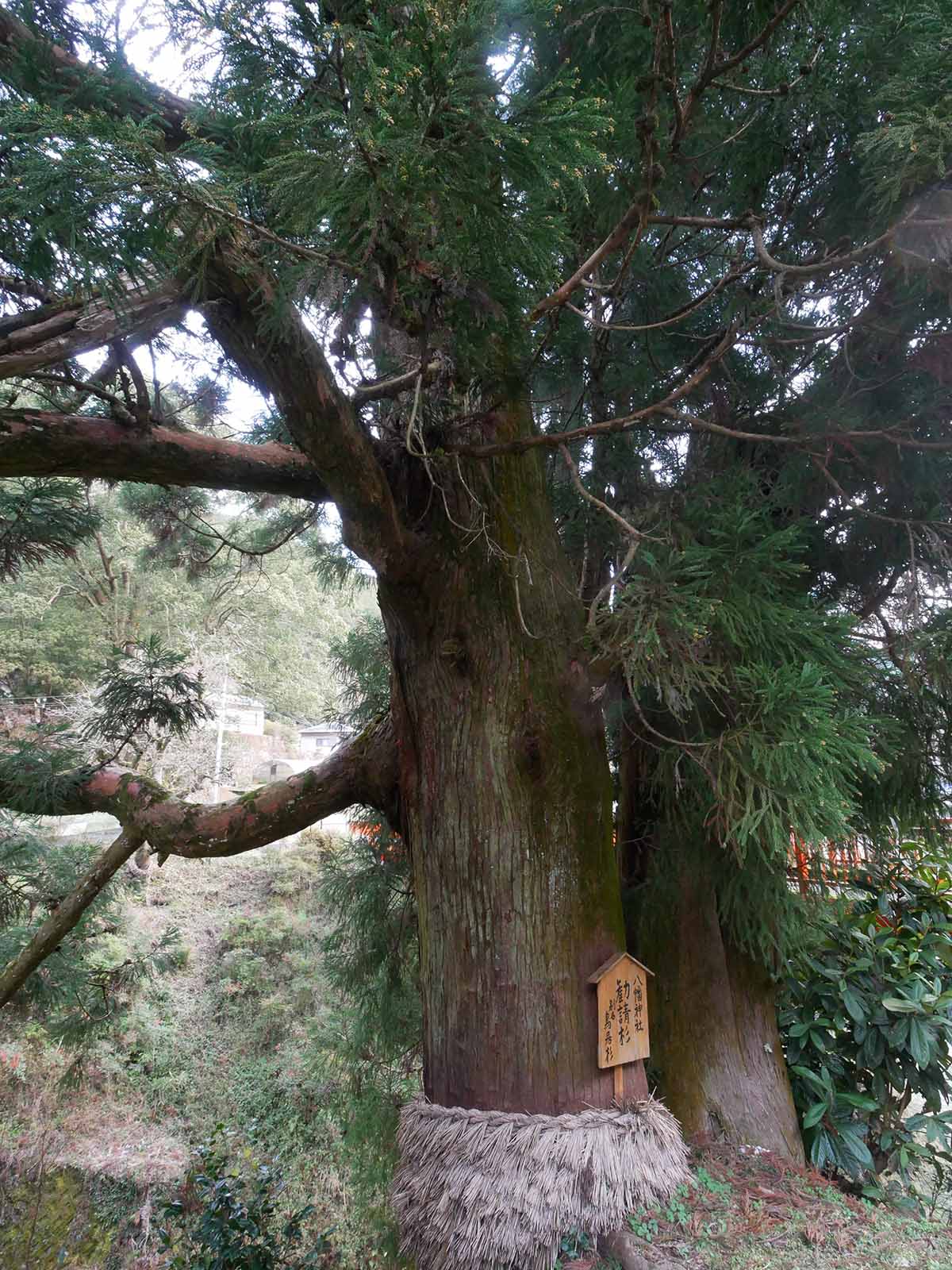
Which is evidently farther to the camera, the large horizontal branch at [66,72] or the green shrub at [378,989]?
the green shrub at [378,989]

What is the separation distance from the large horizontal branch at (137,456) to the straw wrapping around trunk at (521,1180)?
5.55ft

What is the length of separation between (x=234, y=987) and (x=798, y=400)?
7084 mm

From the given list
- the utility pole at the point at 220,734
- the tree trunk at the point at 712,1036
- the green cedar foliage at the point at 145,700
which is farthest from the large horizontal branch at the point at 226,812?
the utility pole at the point at 220,734

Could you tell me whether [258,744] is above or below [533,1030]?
above

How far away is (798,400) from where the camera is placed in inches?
88.2

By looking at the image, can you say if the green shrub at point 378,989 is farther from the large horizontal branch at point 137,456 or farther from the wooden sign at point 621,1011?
the large horizontal branch at point 137,456

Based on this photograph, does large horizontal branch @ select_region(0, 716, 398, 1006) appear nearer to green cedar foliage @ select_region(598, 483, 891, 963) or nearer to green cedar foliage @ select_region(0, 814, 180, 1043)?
green cedar foliage @ select_region(0, 814, 180, 1043)

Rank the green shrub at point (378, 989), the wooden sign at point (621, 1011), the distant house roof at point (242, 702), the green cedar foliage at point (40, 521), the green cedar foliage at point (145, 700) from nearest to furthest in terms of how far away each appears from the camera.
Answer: the wooden sign at point (621, 1011) → the green cedar foliage at point (40, 521) → the green cedar foliage at point (145, 700) → the green shrub at point (378, 989) → the distant house roof at point (242, 702)

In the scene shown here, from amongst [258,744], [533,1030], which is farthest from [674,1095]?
[258,744]

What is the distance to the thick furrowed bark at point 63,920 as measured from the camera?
2.38m

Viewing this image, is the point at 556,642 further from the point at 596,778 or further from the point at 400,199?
the point at 400,199

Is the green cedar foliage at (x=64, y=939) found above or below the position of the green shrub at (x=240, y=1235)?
above

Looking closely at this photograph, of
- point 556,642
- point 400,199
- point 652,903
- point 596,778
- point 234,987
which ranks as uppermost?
point 400,199

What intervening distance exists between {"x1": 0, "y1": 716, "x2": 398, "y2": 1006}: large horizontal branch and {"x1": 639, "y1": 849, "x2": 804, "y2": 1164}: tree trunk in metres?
1.02
